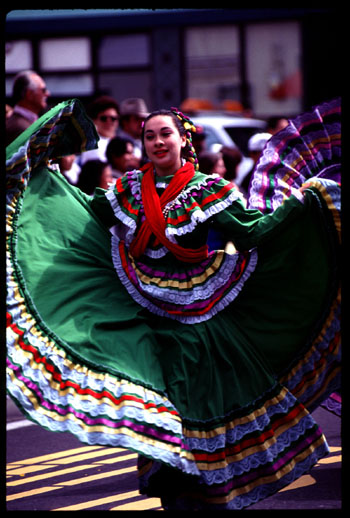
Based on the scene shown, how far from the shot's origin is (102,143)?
8320 mm

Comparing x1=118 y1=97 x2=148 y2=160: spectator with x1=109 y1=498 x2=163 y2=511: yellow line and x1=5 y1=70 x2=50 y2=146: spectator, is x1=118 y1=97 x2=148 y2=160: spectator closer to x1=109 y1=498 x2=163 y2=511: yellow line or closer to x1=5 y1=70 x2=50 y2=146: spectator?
x1=5 y1=70 x2=50 y2=146: spectator

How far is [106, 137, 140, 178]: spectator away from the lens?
7980mm

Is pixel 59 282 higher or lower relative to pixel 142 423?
higher

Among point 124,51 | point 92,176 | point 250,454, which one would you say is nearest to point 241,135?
point 124,51

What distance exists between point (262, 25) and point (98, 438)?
642 inches

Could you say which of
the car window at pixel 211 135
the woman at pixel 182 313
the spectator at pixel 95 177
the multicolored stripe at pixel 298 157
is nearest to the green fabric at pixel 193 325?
the woman at pixel 182 313

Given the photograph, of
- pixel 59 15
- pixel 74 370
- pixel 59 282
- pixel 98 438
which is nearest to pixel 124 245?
pixel 59 282

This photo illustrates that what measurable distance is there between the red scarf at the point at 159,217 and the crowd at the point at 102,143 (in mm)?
2234

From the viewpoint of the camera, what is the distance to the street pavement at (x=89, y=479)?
4.95 m

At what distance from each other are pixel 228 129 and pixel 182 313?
37.8ft

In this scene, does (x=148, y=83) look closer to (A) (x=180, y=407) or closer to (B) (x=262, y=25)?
(B) (x=262, y=25)

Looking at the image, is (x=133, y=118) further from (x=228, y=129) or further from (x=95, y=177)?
(x=228, y=129)

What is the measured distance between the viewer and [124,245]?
470 centimetres

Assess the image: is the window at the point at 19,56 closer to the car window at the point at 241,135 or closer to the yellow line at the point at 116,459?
the car window at the point at 241,135
